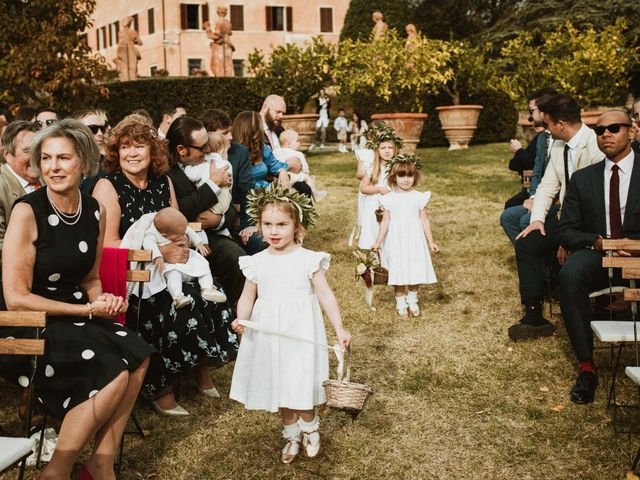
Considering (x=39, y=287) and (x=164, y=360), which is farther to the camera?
(x=164, y=360)

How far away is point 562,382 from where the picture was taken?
17.7ft

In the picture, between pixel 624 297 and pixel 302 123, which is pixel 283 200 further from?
pixel 302 123

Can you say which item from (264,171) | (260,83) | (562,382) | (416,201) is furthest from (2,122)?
(260,83)

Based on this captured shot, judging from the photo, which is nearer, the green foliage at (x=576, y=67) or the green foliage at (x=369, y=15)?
the green foliage at (x=576, y=67)

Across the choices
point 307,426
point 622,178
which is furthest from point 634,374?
point 622,178

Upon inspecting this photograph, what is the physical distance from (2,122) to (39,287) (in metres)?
5.13

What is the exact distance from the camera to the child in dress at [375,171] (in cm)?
801

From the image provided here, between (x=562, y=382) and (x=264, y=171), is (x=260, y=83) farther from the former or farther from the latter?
(x=562, y=382)

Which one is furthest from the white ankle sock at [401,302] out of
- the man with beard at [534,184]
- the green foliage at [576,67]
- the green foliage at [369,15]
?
the green foliage at [369,15]

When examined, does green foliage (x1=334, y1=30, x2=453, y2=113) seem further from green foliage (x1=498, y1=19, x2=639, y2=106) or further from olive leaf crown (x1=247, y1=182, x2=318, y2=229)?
olive leaf crown (x1=247, y1=182, x2=318, y2=229)

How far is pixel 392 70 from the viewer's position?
20453 mm

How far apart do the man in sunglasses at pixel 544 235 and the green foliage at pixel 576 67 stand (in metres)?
14.3

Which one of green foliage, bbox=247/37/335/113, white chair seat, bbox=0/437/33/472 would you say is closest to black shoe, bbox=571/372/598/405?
white chair seat, bbox=0/437/33/472

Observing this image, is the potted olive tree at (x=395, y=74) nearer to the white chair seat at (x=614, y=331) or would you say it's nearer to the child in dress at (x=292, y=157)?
the child in dress at (x=292, y=157)
